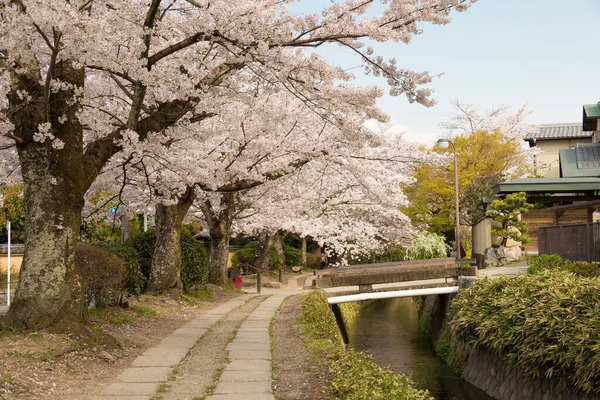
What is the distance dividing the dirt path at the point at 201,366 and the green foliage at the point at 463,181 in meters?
24.2

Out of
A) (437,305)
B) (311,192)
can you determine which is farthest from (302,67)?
(311,192)

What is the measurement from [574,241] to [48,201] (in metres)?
14.1

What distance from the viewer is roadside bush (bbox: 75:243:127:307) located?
12.3 m

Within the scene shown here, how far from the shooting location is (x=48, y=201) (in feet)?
30.8

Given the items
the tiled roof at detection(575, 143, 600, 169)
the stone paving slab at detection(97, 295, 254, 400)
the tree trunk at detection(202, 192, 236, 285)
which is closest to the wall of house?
the tiled roof at detection(575, 143, 600, 169)

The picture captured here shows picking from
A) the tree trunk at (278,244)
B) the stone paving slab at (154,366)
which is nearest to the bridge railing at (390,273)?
the stone paving slab at (154,366)

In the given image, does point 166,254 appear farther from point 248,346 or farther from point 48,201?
point 48,201

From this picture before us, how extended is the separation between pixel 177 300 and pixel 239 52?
9.53 metres

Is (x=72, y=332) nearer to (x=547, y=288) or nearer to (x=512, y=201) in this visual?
(x=547, y=288)

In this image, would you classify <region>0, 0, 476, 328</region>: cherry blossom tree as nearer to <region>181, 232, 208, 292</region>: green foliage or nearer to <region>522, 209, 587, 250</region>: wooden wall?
<region>181, 232, 208, 292</region>: green foliage

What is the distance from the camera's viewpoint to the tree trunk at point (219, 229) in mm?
22375

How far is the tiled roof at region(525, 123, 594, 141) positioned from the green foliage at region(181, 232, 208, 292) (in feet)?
125

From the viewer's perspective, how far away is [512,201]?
25203 millimetres

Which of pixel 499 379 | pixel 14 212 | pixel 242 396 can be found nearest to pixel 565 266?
pixel 499 379
